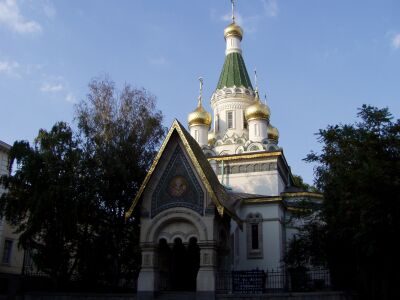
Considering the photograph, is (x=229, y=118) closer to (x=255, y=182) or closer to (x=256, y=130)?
(x=256, y=130)

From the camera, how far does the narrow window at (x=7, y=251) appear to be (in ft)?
78.8

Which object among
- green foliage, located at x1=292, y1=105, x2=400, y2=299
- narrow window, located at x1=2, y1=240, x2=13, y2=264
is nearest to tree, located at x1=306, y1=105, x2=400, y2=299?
green foliage, located at x1=292, y1=105, x2=400, y2=299

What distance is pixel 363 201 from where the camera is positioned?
43.8ft

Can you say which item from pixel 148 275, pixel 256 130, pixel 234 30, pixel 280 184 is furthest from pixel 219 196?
pixel 234 30

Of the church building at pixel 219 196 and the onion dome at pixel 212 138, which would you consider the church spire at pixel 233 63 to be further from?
the onion dome at pixel 212 138

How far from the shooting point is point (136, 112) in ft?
65.6

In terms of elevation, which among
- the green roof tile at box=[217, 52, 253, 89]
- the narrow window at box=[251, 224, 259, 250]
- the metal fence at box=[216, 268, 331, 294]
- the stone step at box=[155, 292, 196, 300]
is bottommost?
the stone step at box=[155, 292, 196, 300]

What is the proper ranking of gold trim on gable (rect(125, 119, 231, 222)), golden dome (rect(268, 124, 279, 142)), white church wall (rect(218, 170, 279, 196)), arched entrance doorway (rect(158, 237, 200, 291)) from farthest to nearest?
golden dome (rect(268, 124, 279, 142))
white church wall (rect(218, 170, 279, 196))
arched entrance doorway (rect(158, 237, 200, 291))
gold trim on gable (rect(125, 119, 231, 222))

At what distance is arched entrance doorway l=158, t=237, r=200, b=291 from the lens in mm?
17375

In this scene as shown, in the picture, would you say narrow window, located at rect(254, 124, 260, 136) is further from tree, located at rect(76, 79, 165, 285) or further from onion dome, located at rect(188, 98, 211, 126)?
tree, located at rect(76, 79, 165, 285)

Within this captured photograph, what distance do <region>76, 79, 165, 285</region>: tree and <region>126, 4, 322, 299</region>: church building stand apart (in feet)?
5.54

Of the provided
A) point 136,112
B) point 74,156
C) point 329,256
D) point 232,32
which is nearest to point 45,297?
point 74,156

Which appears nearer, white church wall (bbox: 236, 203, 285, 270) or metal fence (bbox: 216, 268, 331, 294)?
metal fence (bbox: 216, 268, 331, 294)

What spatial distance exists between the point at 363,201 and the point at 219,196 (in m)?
5.09
